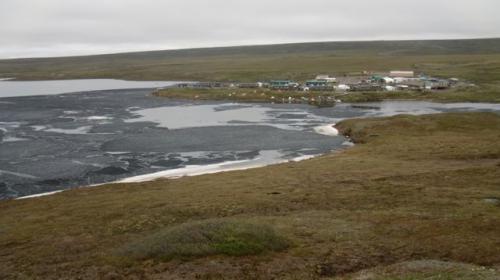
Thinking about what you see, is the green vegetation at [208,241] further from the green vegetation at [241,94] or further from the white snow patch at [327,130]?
the green vegetation at [241,94]

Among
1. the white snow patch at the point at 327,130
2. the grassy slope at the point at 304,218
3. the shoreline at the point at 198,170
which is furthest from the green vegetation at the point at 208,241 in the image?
the white snow patch at the point at 327,130

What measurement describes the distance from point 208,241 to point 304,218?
7.17 metres

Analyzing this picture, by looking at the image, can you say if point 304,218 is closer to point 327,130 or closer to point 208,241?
point 208,241

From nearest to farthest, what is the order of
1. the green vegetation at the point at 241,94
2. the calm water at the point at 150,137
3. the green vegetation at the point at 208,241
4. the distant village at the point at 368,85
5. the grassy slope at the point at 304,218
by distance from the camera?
1. the grassy slope at the point at 304,218
2. the green vegetation at the point at 208,241
3. the calm water at the point at 150,137
4. the green vegetation at the point at 241,94
5. the distant village at the point at 368,85

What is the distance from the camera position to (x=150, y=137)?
7400 centimetres

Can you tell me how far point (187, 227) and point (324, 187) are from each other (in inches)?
604

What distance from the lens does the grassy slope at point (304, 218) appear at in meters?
23.7

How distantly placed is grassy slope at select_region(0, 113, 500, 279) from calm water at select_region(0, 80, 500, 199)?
8.40m

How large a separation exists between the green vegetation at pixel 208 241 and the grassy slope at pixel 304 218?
556mm

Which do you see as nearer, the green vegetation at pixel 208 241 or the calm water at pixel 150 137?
the green vegetation at pixel 208 241

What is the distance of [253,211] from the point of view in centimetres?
3331

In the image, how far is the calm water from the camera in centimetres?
5319

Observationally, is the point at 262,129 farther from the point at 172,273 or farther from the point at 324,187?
the point at 172,273

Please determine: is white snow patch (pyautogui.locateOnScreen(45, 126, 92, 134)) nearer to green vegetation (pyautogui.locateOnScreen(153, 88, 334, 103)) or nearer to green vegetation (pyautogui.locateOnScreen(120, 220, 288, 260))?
green vegetation (pyautogui.locateOnScreen(153, 88, 334, 103))
